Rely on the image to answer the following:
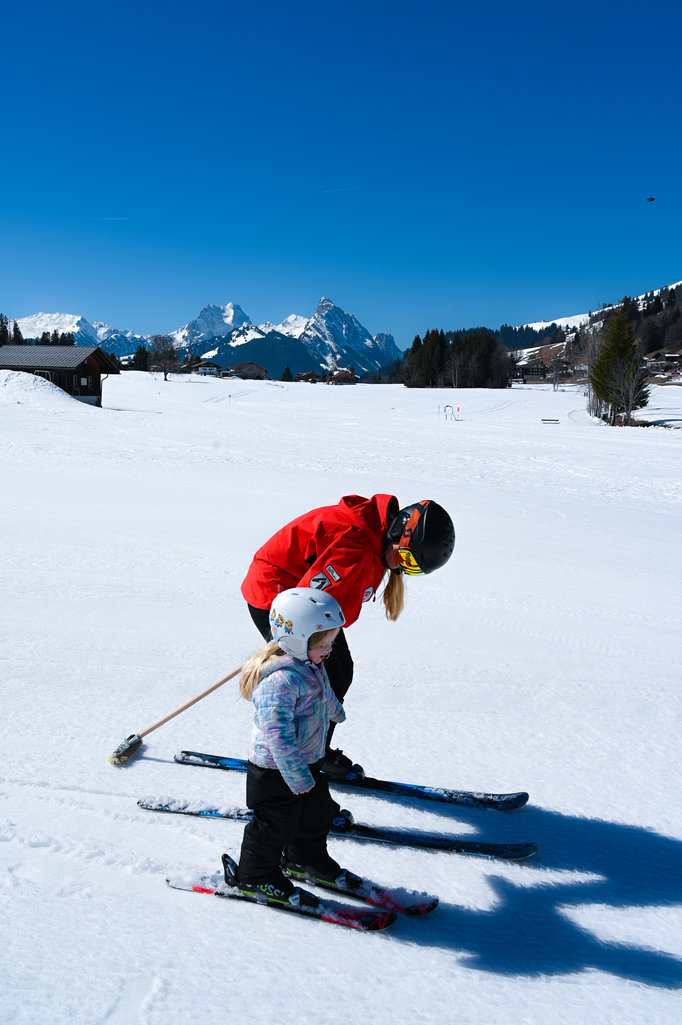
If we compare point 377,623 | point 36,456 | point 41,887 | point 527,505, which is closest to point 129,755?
point 41,887

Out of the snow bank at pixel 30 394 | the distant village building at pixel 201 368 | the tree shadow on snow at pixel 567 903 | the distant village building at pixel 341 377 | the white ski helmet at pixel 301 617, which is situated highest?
the distant village building at pixel 201 368

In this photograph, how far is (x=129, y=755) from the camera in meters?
3.69

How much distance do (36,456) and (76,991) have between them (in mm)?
16593

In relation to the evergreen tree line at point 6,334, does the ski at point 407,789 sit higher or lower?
lower

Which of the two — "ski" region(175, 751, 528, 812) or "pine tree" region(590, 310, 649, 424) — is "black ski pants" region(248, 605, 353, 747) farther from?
"pine tree" region(590, 310, 649, 424)

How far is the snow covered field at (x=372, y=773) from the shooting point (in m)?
2.25

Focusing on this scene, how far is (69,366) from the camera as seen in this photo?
37500mm

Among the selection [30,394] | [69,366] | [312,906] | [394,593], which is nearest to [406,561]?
[394,593]

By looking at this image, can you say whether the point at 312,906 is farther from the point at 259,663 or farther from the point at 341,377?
the point at 341,377

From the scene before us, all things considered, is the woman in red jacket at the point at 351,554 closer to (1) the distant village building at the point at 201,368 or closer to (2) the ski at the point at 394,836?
(2) the ski at the point at 394,836

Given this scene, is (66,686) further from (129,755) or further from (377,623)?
(377,623)

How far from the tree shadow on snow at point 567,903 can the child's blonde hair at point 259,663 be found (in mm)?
1211

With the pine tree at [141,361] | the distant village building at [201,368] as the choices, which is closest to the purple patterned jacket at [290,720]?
the pine tree at [141,361]

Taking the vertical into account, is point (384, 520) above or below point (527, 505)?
above
